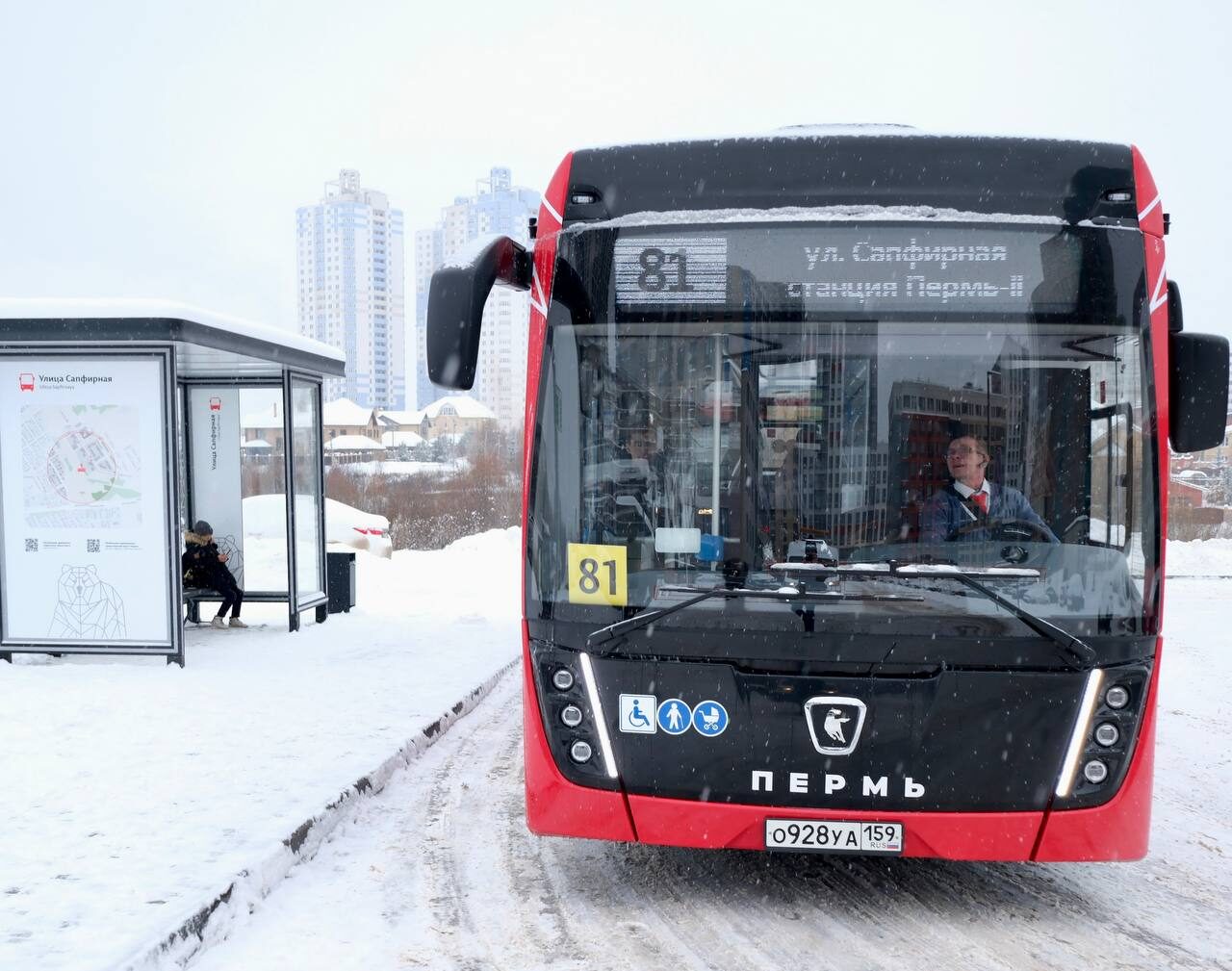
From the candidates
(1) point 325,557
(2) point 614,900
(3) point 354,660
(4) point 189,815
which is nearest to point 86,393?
(3) point 354,660

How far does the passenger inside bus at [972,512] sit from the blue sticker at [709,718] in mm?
980

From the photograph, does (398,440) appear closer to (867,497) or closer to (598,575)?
(598,575)

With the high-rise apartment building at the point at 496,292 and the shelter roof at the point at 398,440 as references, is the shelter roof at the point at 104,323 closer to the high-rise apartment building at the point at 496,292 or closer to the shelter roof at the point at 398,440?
the shelter roof at the point at 398,440

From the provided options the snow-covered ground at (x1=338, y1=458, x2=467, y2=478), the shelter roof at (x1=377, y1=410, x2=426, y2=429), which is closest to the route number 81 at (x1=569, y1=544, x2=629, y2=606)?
the snow-covered ground at (x1=338, y1=458, x2=467, y2=478)

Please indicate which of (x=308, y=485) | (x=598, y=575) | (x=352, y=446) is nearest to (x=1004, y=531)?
(x=598, y=575)

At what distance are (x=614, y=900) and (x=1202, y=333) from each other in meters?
3.25

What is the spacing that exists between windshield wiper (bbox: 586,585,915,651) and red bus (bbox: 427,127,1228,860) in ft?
0.04

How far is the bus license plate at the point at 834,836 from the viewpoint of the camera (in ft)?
13.1

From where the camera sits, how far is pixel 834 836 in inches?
158

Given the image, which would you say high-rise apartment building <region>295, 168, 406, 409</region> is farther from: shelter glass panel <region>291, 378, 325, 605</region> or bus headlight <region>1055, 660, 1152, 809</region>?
bus headlight <region>1055, 660, 1152, 809</region>

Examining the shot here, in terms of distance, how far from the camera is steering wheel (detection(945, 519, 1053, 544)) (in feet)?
13.0

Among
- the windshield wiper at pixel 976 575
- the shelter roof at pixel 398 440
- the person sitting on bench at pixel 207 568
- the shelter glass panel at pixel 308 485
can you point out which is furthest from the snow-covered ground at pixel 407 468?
the windshield wiper at pixel 976 575

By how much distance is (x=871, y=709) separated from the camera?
398 centimetres

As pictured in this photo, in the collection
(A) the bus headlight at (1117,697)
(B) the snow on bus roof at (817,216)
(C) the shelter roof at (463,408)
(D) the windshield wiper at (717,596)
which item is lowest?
(A) the bus headlight at (1117,697)
